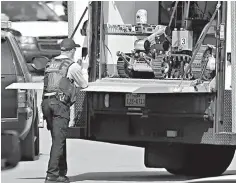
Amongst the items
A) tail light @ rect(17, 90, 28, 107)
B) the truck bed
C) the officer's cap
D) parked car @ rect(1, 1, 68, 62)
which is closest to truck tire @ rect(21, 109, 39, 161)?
tail light @ rect(17, 90, 28, 107)

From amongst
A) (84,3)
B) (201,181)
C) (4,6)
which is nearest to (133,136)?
(84,3)

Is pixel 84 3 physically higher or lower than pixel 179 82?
higher

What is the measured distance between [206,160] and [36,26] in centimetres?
1477

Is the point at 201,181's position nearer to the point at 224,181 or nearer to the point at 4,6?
the point at 224,181

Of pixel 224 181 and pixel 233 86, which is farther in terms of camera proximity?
pixel 233 86

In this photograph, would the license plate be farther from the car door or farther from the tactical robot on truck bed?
the car door

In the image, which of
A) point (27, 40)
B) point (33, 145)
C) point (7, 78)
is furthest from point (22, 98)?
point (27, 40)

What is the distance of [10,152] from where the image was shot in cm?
496

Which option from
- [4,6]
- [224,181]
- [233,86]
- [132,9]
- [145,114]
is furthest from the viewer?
[4,6]

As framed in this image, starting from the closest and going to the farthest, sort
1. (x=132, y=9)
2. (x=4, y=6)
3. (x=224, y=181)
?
(x=224, y=181)
(x=132, y=9)
(x=4, y=6)

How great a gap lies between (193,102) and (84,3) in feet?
6.04

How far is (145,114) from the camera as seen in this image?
10.5 metres

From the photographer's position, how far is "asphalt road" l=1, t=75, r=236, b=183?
11.2m

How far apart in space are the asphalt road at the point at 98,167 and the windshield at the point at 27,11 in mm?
11085
